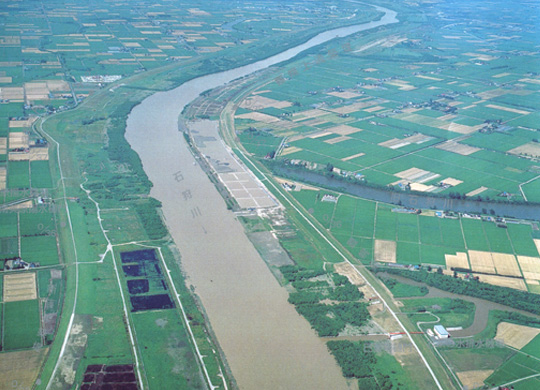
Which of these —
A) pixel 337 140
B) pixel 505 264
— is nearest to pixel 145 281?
pixel 505 264

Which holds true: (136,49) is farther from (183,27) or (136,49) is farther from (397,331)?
(397,331)

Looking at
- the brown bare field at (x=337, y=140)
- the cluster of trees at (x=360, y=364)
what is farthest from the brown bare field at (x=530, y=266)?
the brown bare field at (x=337, y=140)

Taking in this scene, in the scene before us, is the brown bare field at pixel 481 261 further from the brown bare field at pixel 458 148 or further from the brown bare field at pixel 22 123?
the brown bare field at pixel 22 123

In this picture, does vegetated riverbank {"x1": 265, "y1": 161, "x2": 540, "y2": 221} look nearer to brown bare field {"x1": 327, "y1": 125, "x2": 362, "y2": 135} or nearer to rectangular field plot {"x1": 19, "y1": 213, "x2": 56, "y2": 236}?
brown bare field {"x1": 327, "y1": 125, "x2": 362, "y2": 135}

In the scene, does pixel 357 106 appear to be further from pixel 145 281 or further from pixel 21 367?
pixel 21 367

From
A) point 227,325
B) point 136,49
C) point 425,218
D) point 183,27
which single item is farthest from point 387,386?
point 183,27

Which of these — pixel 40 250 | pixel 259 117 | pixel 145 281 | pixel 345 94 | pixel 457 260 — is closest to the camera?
pixel 145 281
